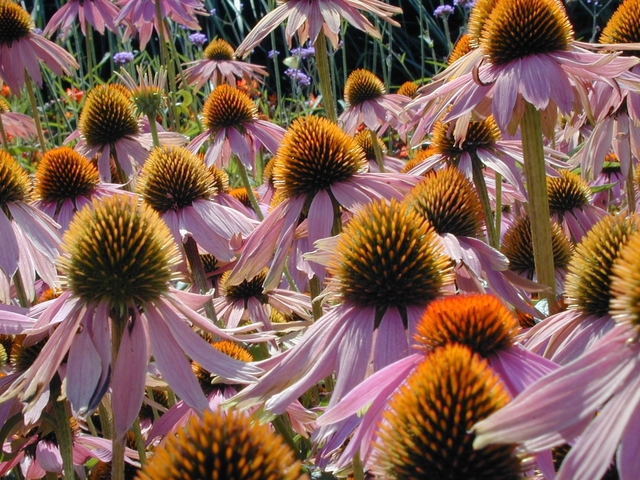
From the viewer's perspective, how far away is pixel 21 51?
2871 millimetres

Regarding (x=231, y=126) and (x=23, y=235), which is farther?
(x=231, y=126)

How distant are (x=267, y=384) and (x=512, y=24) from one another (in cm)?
99

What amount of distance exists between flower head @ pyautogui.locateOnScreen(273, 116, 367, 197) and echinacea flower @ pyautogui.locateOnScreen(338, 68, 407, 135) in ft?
4.37

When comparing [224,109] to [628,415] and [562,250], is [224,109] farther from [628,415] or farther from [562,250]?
[628,415]

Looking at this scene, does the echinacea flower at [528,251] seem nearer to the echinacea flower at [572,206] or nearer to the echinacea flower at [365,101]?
the echinacea flower at [572,206]

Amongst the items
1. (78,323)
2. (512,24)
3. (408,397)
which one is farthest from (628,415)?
(512,24)

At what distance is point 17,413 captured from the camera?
138cm

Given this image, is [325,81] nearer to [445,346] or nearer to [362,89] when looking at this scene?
[362,89]

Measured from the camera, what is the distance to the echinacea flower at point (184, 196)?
1.77 meters

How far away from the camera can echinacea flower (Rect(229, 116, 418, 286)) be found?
154 centimetres

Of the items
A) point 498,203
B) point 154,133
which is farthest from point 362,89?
point 498,203

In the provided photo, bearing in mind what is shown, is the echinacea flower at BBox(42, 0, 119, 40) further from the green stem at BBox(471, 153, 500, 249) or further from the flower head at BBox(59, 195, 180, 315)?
the flower head at BBox(59, 195, 180, 315)

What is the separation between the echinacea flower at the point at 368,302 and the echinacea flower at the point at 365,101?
6.03ft

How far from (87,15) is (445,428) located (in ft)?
10.3
